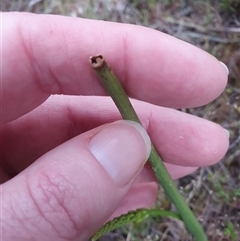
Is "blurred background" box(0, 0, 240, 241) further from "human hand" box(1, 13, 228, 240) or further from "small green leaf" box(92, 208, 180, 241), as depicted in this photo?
"small green leaf" box(92, 208, 180, 241)

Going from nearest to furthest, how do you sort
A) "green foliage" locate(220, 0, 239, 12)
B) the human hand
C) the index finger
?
the human hand
the index finger
"green foliage" locate(220, 0, 239, 12)

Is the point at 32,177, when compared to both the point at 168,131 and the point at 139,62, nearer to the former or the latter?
the point at 139,62

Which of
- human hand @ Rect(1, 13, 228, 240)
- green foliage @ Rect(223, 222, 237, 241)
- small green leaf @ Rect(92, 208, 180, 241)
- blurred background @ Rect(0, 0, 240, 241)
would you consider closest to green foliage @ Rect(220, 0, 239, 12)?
blurred background @ Rect(0, 0, 240, 241)

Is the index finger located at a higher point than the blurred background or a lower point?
higher

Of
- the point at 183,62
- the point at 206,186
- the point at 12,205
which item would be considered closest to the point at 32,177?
the point at 12,205

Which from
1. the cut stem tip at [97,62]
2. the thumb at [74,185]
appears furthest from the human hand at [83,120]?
the cut stem tip at [97,62]

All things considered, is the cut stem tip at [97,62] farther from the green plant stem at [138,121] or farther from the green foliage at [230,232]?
the green foliage at [230,232]

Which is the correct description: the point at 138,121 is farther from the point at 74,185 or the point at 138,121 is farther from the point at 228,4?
the point at 228,4
